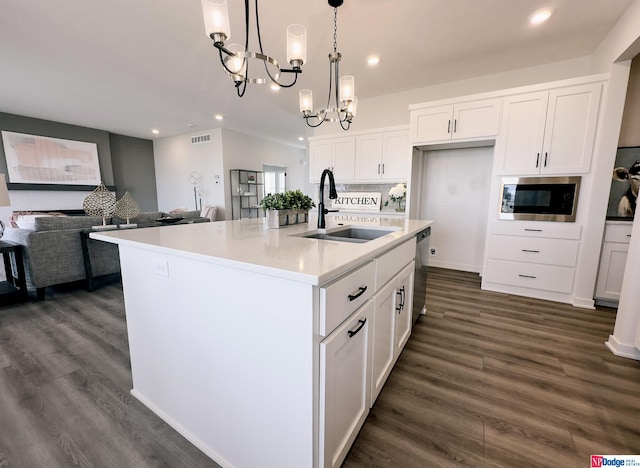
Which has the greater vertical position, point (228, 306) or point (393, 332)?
point (228, 306)

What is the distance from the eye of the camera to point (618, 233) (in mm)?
2674

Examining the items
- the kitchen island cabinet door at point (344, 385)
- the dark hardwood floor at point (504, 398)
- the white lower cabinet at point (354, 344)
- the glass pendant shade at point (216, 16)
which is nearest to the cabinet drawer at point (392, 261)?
the white lower cabinet at point (354, 344)

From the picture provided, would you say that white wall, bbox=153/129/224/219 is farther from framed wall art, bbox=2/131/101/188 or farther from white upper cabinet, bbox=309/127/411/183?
white upper cabinet, bbox=309/127/411/183

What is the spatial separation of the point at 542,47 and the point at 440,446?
4.04 m

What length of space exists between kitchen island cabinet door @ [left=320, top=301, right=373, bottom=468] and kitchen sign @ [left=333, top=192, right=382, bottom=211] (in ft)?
11.0

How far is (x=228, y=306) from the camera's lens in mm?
1042

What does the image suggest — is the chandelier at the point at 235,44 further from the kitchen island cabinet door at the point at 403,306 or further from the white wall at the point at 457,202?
the white wall at the point at 457,202

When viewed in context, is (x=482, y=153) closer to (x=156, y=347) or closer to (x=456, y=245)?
(x=456, y=245)

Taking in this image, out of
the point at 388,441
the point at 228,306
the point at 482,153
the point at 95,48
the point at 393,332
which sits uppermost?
the point at 95,48

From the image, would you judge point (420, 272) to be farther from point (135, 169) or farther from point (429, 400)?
point (135, 169)

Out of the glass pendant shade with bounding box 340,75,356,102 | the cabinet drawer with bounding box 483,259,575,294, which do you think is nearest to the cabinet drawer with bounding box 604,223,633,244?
the cabinet drawer with bounding box 483,259,575,294

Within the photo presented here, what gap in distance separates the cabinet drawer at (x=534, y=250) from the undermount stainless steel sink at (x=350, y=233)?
1997 mm

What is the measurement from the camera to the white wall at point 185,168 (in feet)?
22.1

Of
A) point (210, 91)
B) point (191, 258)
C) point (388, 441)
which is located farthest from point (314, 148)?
point (388, 441)
